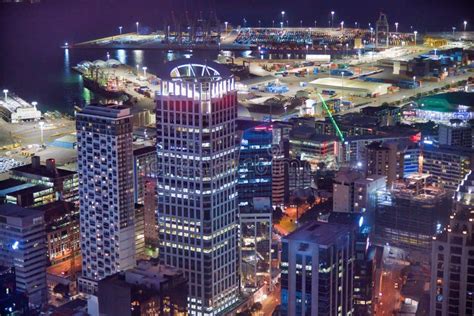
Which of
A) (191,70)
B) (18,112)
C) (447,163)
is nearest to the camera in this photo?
(191,70)

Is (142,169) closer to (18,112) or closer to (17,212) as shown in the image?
(17,212)

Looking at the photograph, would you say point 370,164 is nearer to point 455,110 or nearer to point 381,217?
point 381,217

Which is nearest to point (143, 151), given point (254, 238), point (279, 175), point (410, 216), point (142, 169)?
point (142, 169)

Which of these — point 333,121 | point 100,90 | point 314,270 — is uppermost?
point 314,270

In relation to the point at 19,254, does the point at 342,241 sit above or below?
above

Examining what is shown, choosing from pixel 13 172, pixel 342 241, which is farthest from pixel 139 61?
pixel 342 241

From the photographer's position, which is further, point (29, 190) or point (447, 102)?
point (447, 102)
